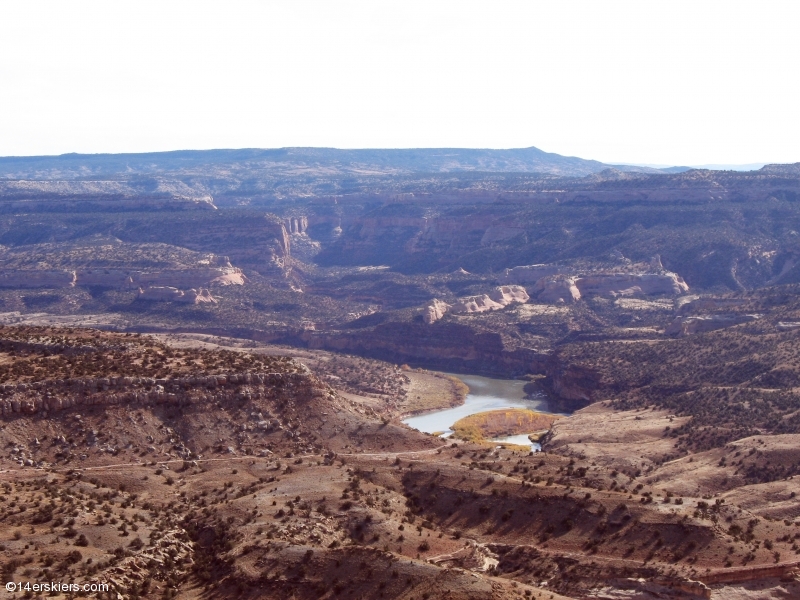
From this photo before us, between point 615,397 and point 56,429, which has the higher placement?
point 56,429

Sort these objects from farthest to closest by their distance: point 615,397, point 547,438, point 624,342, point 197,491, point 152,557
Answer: point 624,342
point 615,397
point 547,438
point 197,491
point 152,557

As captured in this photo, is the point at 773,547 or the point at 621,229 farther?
the point at 621,229

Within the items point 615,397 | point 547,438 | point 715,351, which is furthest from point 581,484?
point 715,351

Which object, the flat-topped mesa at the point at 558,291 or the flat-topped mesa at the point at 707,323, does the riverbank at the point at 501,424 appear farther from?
the flat-topped mesa at the point at 558,291

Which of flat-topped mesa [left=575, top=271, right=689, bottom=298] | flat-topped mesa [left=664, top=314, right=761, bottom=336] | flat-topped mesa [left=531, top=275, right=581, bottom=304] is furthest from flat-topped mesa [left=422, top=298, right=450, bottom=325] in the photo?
flat-topped mesa [left=664, top=314, right=761, bottom=336]

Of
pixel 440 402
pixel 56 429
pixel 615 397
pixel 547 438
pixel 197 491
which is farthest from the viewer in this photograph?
pixel 440 402

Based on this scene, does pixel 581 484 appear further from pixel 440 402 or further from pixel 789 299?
pixel 789 299

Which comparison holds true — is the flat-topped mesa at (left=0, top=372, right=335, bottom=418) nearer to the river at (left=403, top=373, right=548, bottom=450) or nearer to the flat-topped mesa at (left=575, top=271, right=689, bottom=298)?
the river at (left=403, top=373, right=548, bottom=450)
